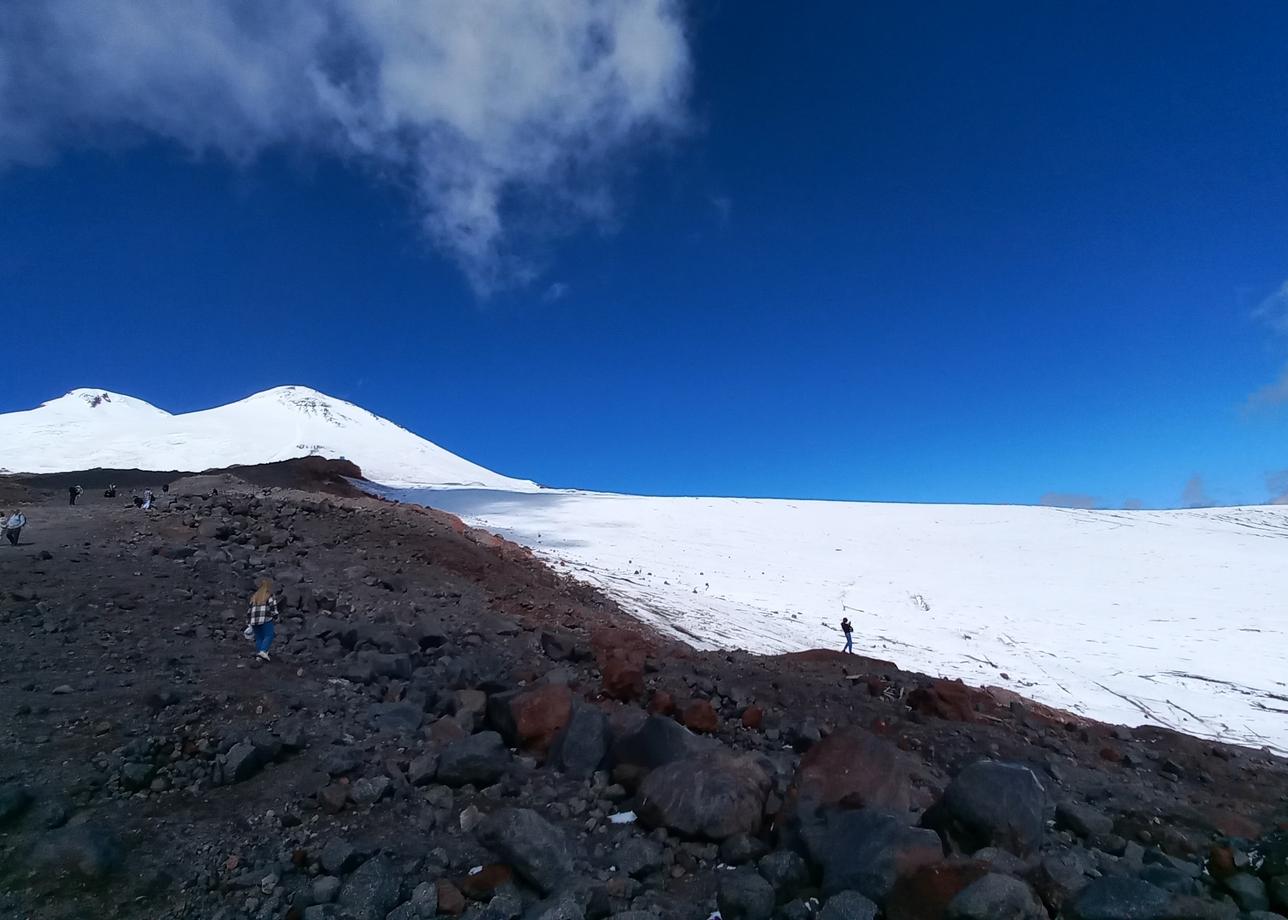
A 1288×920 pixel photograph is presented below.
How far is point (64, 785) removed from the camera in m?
4.86

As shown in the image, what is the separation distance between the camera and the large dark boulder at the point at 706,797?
5.06 m

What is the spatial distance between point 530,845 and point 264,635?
194 inches

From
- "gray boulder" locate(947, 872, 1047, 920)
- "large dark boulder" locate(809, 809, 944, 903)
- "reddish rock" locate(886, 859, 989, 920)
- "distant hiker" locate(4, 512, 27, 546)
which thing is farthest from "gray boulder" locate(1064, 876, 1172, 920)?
"distant hiker" locate(4, 512, 27, 546)

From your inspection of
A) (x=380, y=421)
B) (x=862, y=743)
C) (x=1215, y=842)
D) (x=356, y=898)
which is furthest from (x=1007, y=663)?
(x=380, y=421)

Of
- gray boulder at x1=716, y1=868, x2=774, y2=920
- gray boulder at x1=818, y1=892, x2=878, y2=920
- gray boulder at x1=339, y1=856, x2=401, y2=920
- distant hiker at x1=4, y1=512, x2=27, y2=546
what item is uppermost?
distant hiker at x1=4, y1=512, x2=27, y2=546

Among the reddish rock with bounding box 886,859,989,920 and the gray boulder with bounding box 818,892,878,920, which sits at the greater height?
the reddish rock with bounding box 886,859,989,920

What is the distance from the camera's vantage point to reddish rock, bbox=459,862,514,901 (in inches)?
173

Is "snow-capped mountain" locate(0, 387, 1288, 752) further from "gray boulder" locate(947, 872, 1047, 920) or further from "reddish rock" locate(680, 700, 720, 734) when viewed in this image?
"gray boulder" locate(947, 872, 1047, 920)

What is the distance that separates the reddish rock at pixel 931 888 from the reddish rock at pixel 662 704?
3.79 meters

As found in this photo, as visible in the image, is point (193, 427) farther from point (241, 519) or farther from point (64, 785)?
point (64, 785)

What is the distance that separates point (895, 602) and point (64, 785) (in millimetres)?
21947

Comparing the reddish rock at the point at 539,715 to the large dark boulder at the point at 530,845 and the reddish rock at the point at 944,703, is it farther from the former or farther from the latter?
the reddish rock at the point at 944,703

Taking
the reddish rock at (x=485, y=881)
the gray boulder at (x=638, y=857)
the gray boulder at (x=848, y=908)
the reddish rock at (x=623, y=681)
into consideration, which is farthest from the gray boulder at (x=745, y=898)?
the reddish rock at (x=623, y=681)

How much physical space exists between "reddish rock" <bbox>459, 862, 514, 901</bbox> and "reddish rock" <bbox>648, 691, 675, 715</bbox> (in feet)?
10.2
